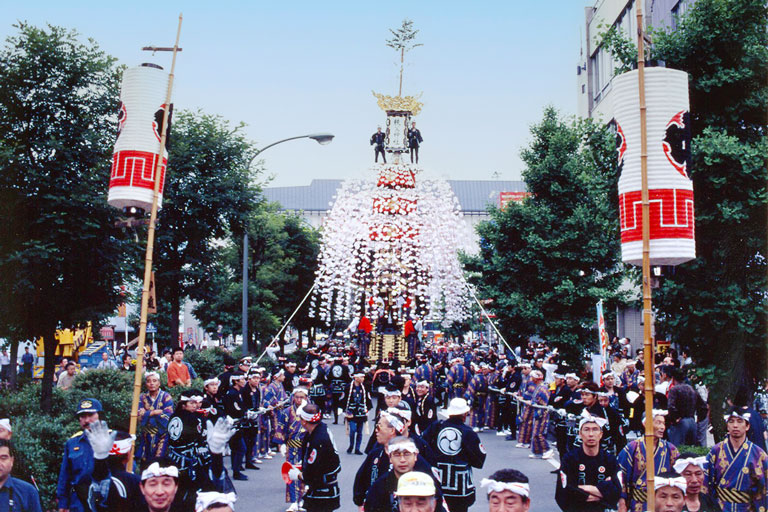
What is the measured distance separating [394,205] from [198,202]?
37.4 ft

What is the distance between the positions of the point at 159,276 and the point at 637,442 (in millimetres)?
18762

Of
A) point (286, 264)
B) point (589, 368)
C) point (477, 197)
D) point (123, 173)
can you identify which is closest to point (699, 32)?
point (123, 173)

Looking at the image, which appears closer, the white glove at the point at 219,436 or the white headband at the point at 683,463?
the white headband at the point at 683,463

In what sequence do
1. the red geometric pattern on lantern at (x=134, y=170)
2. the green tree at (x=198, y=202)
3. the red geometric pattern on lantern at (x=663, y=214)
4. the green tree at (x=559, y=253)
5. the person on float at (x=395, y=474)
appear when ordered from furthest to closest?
the green tree at (x=559, y=253) → the green tree at (x=198, y=202) → the red geometric pattern on lantern at (x=134, y=170) → the red geometric pattern on lantern at (x=663, y=214) → the person on float at (x=395, y=474)

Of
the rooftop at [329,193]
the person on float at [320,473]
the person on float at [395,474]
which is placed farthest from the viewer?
the rooftop at [329,193]

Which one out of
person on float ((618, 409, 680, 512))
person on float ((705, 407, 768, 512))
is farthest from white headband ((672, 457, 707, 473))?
person on float ((705, 407, 768, 512))

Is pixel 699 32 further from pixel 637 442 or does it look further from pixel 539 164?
pixel 539 164

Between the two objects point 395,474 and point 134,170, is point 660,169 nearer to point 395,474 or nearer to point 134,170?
point 395,474

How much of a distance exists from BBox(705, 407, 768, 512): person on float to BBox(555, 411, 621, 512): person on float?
44.3 inches

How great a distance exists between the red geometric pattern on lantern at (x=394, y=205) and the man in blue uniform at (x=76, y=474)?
1040 inches

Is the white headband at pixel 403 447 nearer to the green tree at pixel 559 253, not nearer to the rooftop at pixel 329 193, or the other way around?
the green tree at pixel 559 253

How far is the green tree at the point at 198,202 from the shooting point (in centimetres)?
2322

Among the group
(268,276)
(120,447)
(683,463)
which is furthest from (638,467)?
(268,276)

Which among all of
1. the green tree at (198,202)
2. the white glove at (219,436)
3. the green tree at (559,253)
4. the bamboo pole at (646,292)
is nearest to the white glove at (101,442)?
the white glove at (219,436)
